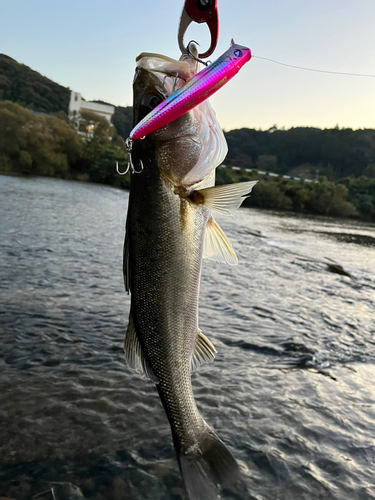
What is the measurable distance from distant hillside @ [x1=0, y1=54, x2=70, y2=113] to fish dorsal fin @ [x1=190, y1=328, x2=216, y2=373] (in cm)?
9029

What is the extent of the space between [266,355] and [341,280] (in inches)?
266

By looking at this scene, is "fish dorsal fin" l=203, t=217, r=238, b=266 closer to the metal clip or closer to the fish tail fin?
the metal clip

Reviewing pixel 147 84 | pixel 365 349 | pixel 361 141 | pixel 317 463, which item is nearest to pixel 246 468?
pixel 317 463

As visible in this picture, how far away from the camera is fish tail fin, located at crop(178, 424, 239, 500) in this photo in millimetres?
2109

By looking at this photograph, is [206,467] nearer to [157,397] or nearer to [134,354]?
[134,354]

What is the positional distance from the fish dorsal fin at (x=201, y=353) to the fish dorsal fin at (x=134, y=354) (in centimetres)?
25

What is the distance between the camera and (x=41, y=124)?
198ft

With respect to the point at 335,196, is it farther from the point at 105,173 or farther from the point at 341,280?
the point at 341,280

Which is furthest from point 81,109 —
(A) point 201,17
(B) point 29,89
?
(A) point 201,17

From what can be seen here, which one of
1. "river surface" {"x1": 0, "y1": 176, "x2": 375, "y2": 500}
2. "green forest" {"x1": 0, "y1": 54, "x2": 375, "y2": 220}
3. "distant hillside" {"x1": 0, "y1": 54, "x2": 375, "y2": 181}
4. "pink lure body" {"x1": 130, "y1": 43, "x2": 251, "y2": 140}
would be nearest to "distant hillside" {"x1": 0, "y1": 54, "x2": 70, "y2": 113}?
"green forest" {"x1": 0, "y1": 54, "x2": 375, "y2": 220}

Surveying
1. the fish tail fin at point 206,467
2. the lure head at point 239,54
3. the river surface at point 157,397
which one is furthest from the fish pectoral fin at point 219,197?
the river surface at point 157,397

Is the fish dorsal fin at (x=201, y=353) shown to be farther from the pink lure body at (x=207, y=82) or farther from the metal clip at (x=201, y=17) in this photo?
the metal clip at (x=201, y=17)

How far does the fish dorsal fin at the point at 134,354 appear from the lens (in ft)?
6.82

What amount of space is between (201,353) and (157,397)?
5.59 feet
